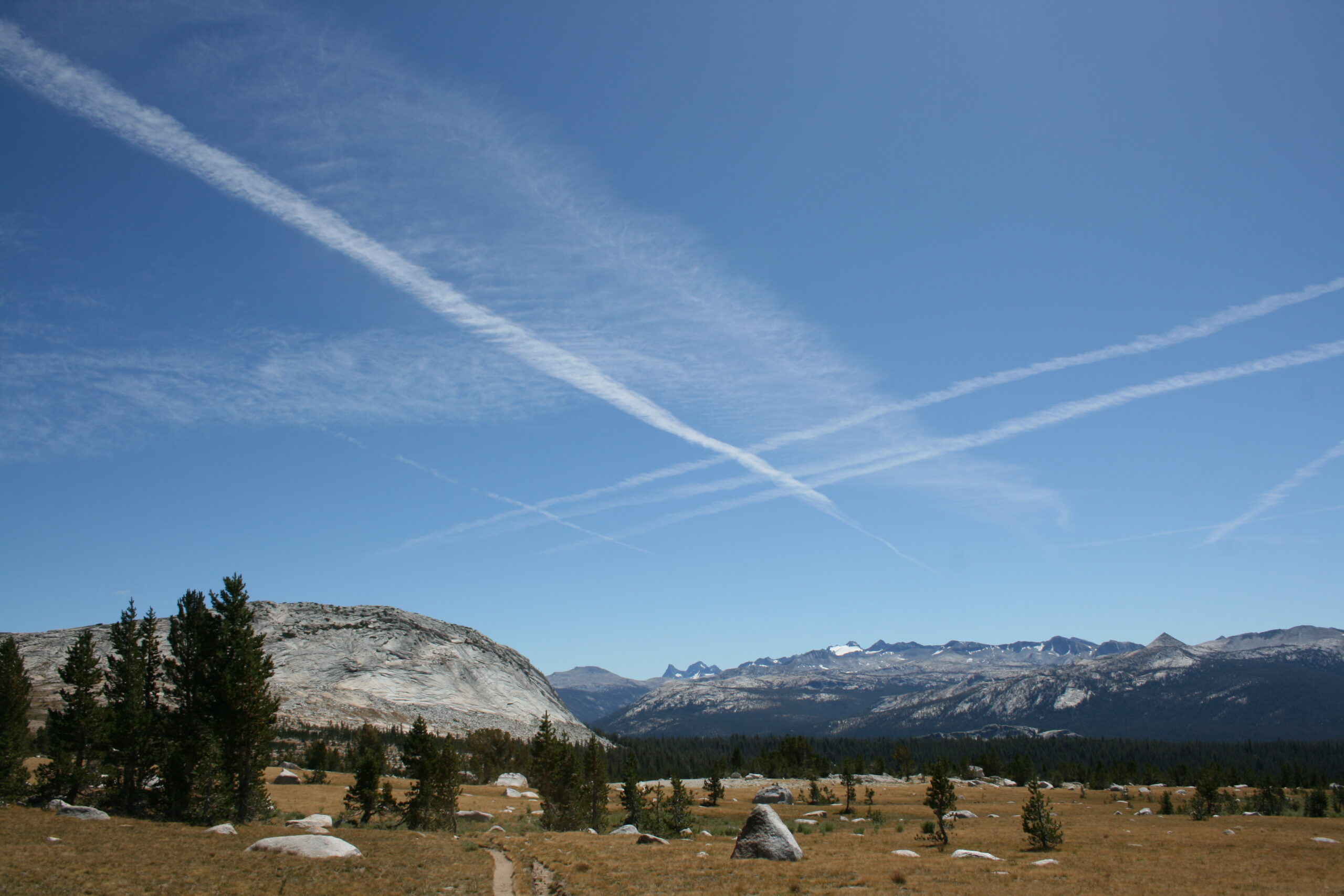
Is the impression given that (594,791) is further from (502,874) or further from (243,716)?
(502,874)

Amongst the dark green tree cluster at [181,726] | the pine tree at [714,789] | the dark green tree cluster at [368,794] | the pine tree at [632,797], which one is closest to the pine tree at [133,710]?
the dark green tree cluster at [181,726]

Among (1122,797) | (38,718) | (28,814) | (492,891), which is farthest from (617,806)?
(38,718)

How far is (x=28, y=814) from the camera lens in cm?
3853

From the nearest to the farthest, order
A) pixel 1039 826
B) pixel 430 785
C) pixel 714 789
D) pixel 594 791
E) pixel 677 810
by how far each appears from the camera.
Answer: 1. pixel 1039 826
2. pixel 430 785
3. pixel 677 810
4. pixel 594 791
5. pixel 714 789

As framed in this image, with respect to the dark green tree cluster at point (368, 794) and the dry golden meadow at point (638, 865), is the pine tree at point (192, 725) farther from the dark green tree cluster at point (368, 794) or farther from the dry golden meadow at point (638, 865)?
the dark green tree cluster at point (368, 794)

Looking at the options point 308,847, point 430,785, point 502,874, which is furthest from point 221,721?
point 502,874

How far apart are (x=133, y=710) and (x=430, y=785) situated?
20525mm

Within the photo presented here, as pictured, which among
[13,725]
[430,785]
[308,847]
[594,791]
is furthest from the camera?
[594,791]

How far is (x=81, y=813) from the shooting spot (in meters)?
40.1

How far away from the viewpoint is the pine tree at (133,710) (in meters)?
44.7

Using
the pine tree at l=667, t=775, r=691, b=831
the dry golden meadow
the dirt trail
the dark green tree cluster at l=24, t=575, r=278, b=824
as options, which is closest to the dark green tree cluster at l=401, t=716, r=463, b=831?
the dry golden meadow

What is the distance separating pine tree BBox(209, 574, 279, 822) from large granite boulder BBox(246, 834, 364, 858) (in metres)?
14.2

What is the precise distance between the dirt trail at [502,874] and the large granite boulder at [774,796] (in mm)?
54147

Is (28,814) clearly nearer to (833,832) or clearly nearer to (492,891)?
(492,891)
